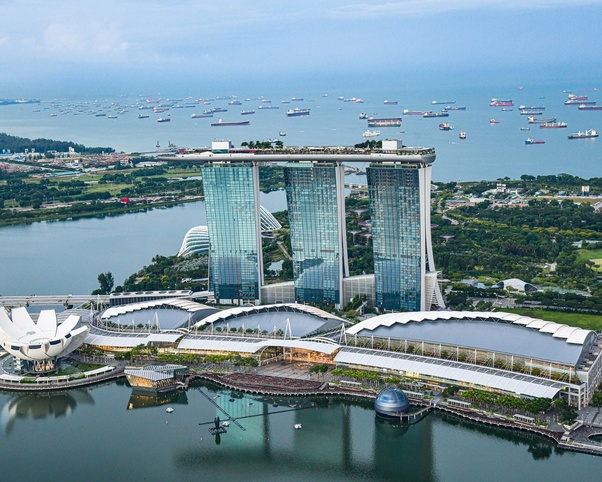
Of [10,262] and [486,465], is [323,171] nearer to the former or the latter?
[486,465]

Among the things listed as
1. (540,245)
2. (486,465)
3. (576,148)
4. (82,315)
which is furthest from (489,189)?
(486,465)

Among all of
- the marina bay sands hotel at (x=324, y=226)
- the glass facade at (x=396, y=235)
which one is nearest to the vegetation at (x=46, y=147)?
the marina bay sands hotel at (x=324, y=226)

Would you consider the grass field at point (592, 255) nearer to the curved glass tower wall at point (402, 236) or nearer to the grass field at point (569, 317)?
the grass field at point (569, 317)

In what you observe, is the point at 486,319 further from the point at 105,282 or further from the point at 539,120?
the point at 539,120

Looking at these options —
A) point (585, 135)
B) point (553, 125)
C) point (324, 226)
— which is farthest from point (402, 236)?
point (553, 125)

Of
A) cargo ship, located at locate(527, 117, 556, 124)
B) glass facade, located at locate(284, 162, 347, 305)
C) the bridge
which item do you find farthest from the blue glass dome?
cargo ship, located at locate(527, 117, 556, 124)
